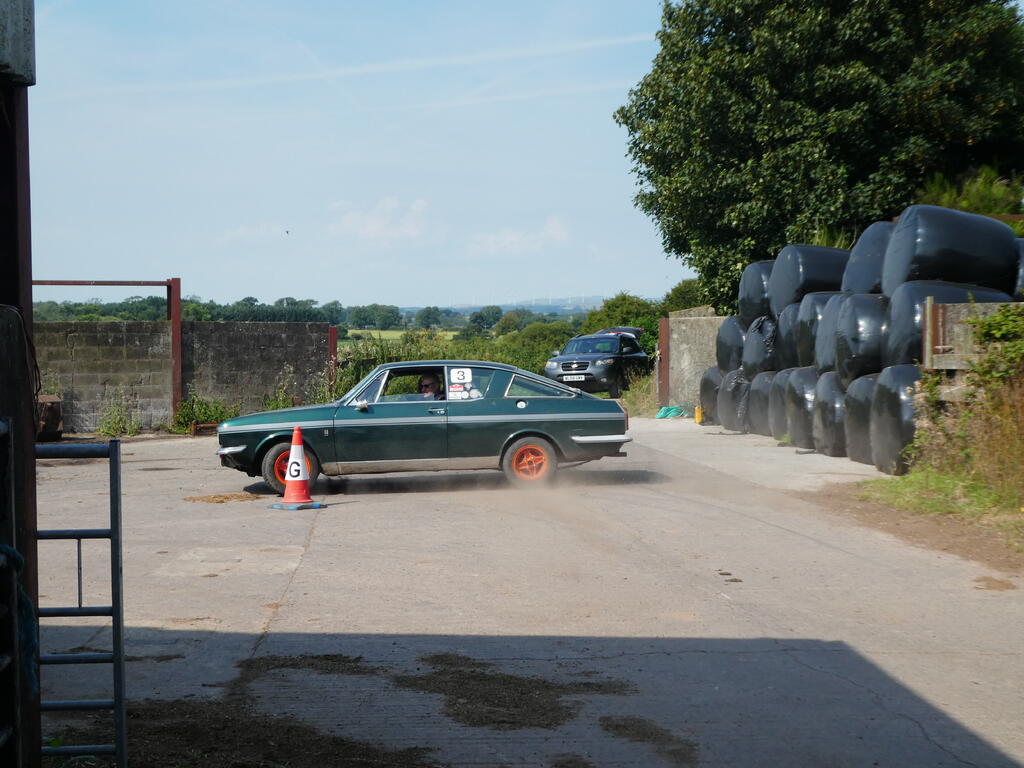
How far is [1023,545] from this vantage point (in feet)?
28.2

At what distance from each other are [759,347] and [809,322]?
2.54m

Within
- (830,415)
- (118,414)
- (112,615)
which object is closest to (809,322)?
(830,415)

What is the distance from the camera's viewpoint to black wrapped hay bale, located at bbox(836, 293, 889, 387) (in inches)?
534

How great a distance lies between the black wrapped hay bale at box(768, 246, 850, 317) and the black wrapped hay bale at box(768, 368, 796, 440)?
136 centimetres

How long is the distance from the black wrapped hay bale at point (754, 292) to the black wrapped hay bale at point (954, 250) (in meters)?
5.41

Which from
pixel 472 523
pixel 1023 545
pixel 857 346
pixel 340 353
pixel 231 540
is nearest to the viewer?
pixel 1023 545

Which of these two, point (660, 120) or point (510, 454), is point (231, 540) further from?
point (660, 120)

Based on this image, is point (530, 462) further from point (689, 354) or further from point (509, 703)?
point (689, 354)

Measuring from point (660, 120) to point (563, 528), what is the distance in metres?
18.4

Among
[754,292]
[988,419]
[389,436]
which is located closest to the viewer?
[988,419]

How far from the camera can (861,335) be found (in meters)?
13.6

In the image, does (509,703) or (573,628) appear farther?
(573,628)

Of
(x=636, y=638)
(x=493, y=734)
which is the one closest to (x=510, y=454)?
(x=636, y=638)

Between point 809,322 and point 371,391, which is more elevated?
point 809,322
